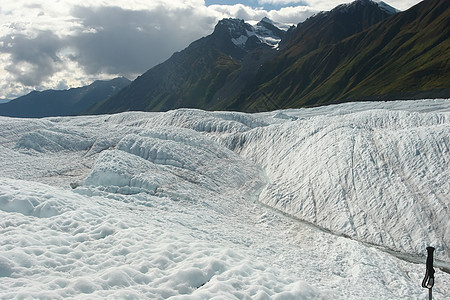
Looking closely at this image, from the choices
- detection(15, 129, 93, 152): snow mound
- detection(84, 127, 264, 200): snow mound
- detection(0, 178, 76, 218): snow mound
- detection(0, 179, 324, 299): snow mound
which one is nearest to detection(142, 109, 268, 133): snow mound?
detection(84, 127, 264, 200): snow mound

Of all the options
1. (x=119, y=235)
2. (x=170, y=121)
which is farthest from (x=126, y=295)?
(x=170, y=121)

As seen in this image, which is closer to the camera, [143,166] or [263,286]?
[263,286]

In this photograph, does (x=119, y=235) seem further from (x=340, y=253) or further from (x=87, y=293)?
(x=340, y=253)

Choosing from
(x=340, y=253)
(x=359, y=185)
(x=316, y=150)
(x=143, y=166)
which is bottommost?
(x=340, y=253)

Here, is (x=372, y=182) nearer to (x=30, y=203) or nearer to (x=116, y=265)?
(x=116, y=265)

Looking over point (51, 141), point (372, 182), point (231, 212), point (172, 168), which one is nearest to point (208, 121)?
point (51, 141)

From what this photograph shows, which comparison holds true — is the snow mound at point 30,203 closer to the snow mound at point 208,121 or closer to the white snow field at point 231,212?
the white snow field at point 231,212

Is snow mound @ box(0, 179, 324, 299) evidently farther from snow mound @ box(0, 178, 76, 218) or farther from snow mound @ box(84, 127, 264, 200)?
snow mound @ box(84, 127, 264, 200)
